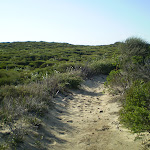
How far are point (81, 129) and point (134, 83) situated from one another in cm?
213

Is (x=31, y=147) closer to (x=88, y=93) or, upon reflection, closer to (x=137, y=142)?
(x=137, y=142)

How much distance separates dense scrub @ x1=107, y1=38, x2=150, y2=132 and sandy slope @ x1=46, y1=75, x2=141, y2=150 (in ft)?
1.23

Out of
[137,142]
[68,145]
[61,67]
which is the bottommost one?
[68,145]

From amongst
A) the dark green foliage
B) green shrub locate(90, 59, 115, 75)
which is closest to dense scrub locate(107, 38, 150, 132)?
green shrub locate(90, 59, 115, 75)

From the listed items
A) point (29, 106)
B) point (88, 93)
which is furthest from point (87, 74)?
point (29, 106)

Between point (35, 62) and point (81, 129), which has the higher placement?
point (35, 62)

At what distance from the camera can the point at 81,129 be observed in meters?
4.58

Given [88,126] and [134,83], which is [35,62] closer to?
[134,83]

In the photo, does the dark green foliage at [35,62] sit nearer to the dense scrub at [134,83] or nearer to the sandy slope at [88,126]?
the sandy slope at [88,126]

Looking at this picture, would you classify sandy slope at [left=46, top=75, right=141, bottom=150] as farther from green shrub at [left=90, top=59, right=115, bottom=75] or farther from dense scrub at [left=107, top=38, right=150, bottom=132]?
green shrub at [left=90, top=59, right=115, bottom=75]

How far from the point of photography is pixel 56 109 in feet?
19.1

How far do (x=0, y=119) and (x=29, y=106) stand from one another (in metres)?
0.89

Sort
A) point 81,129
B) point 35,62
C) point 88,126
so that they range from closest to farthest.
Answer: point 81,129 < point 88,126 < point 35,62

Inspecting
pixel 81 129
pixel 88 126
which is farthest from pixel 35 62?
pixel 81 129
